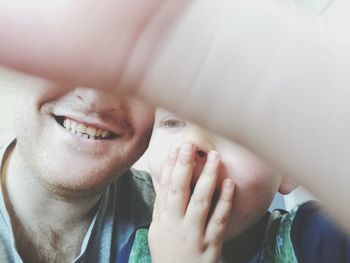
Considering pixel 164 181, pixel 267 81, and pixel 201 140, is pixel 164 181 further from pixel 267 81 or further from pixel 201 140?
pixel 267 81

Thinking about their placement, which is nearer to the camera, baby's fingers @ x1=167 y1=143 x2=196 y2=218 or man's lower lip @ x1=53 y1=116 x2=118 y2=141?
baby's fingers @ x1=167 y1=143 x2=196 y2=218

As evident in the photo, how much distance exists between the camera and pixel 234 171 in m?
0.44

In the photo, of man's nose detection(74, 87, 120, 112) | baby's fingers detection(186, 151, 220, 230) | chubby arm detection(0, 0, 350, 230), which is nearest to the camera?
chubby arm detection(0, 0, 350, 230)

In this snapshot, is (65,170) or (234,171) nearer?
(234,171)

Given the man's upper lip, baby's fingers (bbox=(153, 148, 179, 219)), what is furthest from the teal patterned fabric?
the man's upper lip

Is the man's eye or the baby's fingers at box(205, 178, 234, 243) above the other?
the man's eye

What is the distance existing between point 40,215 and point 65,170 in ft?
0.41

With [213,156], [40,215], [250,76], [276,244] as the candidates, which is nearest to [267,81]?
[250,76]

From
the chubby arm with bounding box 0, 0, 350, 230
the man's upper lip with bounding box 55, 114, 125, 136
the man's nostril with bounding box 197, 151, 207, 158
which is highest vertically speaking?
the chubby arm with bounding box 0, 0, 350, 230

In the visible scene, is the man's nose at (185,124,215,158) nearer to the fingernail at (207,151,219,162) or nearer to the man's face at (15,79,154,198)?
the fingernail at (207,151,219,162)

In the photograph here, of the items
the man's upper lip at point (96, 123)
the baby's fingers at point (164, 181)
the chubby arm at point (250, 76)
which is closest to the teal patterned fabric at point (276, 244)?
the baby's fingers at point (164, 181)

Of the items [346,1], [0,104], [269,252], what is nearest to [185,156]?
[269,252]

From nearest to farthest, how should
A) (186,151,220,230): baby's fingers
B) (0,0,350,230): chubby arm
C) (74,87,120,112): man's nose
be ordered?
(0,0,350,230): chubby arm
(186,151,220,230): baby's fingers
(74,87,120,112): man's nose

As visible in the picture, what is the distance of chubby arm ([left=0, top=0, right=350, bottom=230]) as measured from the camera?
0.60ft
